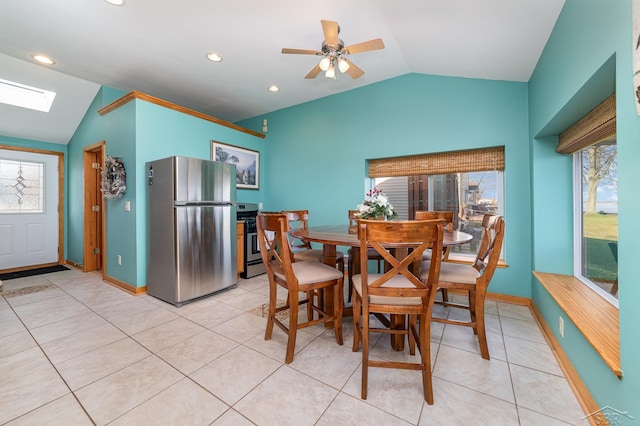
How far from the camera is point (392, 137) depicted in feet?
11.2

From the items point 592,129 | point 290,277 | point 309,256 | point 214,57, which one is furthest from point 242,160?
point 592,129

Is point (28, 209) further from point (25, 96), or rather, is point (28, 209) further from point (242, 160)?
point (242, 160)

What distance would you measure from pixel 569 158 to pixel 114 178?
5.08m

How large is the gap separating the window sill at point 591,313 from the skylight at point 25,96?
6.13m

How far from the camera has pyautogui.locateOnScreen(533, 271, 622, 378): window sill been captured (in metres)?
1.17

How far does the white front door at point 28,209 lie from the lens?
13.0ft

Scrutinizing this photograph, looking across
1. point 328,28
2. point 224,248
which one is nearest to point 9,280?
point 224,248

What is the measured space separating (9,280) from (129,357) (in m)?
3.66

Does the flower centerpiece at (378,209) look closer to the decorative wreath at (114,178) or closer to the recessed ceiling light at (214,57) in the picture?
the recessed ceiling light at (214,57)

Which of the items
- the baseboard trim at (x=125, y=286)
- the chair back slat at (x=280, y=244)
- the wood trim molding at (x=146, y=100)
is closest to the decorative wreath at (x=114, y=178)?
the wood trim molding at (x=146, y=100)

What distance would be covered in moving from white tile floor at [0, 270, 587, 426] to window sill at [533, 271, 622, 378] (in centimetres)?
41

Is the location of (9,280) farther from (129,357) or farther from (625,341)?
(625,341)

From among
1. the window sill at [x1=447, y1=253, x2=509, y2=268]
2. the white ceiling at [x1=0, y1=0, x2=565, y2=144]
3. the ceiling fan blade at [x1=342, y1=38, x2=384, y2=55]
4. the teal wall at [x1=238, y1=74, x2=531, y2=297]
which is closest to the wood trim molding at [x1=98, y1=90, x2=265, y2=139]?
the white ceiling at [x1=0, y1=0, x2=565, y2=144]

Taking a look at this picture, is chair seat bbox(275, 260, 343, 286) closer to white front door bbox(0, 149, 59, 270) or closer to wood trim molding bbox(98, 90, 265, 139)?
wood trim molding bbox(98, 90, 265, 139)
